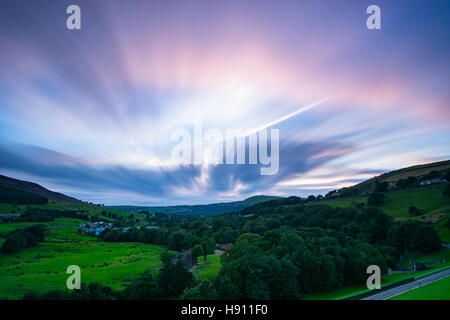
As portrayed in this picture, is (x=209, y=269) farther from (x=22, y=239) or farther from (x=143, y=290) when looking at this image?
(x=22, y=239)

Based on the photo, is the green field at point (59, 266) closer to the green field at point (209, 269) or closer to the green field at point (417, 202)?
the green field at point (209, 269)

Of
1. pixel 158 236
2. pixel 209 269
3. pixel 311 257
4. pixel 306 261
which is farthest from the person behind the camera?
pixel 158 236

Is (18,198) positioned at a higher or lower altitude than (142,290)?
higher

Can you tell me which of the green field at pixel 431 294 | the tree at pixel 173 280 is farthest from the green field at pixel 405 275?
the tree at pixel 173 280

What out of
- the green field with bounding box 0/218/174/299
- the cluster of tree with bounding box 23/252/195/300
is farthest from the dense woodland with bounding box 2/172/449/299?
the green field with bounding box 0/218/174/299

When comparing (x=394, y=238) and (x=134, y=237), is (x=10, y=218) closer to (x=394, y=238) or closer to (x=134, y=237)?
(x=134, y=237)

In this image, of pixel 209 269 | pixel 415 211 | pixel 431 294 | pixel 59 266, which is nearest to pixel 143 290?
pixel 209 269
